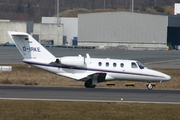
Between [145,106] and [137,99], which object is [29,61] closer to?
[137,99]

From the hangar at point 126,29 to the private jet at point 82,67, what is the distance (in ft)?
216

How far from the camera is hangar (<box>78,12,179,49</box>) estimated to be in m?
104

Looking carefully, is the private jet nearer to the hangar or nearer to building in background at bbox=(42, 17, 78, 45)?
the hangar

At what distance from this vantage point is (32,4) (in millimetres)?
170500

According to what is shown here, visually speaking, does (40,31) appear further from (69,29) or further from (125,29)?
(125,29)

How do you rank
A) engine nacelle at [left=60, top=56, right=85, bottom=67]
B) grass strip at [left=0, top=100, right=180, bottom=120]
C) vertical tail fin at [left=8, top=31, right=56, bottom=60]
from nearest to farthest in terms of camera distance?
grass strip at [left=0, top=100, right=180, bottom=120]
engine nacelle at [left=60, top=56, right=85, bottom=67]
vertical tail fin at [left=8, top=31, right=56, bottom=60]

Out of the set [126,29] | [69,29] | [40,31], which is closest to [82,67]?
[126,29]

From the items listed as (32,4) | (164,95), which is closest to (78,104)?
(164,95)

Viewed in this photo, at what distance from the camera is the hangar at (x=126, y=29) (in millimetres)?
104062

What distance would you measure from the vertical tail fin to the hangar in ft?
221

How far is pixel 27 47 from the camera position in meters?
38.3

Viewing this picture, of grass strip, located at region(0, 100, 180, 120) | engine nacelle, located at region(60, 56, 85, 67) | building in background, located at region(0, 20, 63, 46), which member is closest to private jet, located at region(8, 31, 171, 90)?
engine nacelle, located at region(60, 56, 85, 67)

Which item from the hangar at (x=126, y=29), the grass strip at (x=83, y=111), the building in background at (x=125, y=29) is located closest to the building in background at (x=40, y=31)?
the hangar at (x=126, y=29)

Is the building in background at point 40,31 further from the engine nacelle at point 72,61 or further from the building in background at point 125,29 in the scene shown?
the engine nacelle at point 72,61
